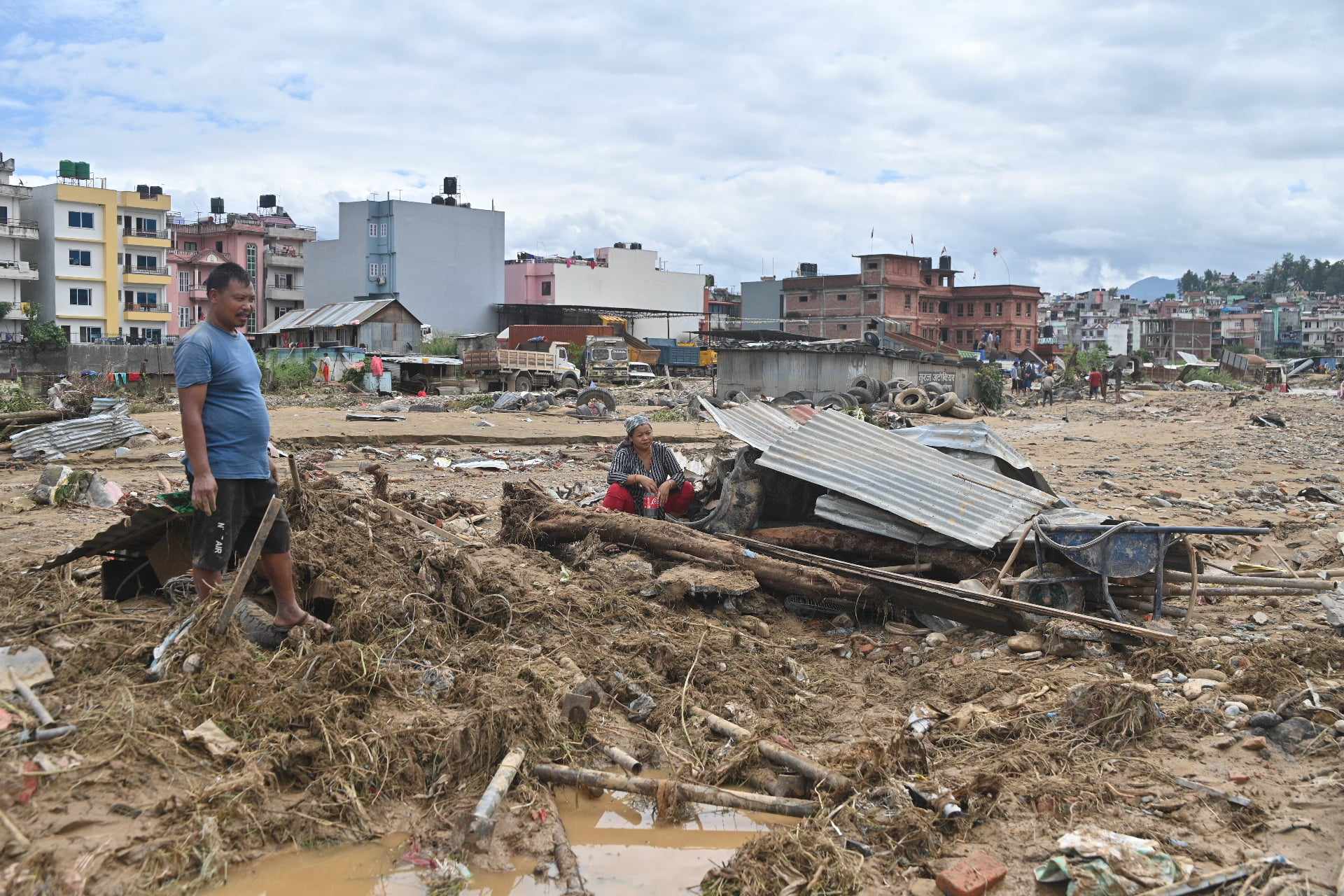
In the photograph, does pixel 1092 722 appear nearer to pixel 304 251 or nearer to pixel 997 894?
pixel 997 894

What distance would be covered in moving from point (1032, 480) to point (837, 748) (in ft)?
11.7

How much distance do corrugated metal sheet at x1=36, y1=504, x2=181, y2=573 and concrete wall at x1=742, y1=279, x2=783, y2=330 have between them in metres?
56.5

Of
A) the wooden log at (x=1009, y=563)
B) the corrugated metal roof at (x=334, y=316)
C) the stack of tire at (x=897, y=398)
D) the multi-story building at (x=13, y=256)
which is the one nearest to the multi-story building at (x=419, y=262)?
the corrugated metal roof at (x=334, y=316)

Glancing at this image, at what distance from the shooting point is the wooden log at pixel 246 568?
3723mm

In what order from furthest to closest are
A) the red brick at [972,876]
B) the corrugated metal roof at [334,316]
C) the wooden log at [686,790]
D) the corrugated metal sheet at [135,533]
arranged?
the corrugated metal roof at [334,316]
the corrugated metal sheet at [135,533]
the wooden log at [686,790]
the red brick at [972,876]

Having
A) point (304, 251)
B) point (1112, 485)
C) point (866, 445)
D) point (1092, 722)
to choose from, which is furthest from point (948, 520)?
point (304, 251)

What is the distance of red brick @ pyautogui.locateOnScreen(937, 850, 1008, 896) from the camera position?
2861 millimetres

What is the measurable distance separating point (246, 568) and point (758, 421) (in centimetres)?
397

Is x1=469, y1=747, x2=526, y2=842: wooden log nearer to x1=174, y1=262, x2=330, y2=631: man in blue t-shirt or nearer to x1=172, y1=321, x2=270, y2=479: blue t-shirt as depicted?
x1=174, y1=262, x2=330, y2=631: man in blue t-shirt

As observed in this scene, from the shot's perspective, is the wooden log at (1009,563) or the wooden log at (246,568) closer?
the wooden log at (246,568)

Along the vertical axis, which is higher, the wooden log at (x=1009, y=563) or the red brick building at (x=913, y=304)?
the red brick building at (x=913, y=304)

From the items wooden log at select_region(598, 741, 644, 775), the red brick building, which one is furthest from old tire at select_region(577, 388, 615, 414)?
the red brick building

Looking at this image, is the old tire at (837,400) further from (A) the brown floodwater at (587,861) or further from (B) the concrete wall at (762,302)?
(B) the concrete wall at (762,302)

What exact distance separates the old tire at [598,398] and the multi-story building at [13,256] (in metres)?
32.4
